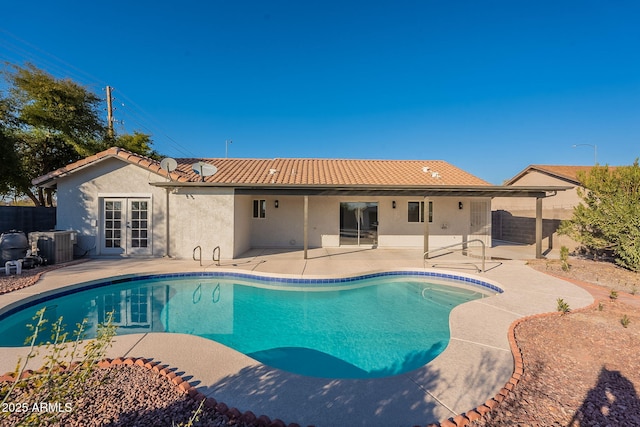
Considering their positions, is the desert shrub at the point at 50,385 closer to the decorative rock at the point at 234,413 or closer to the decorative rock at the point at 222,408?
the decorative rock at the point at 222,408

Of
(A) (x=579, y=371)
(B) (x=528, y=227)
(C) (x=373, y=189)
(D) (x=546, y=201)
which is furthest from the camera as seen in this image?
(D) (x=546, y=201)

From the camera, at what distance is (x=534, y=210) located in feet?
53.9

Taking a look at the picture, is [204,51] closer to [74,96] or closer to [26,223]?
[74,96]

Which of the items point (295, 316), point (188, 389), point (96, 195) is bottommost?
point (295, 316)

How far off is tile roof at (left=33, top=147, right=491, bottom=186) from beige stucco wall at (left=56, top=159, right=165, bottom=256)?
0.43 meters

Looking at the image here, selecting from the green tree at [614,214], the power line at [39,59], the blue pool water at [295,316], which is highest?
the power line at [39,59]

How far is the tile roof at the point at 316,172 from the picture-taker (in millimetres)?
11297

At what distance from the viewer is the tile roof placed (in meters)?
11.3

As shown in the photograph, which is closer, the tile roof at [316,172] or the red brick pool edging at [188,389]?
the red brick pool edging at [188,389]

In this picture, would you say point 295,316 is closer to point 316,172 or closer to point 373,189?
point 373,189

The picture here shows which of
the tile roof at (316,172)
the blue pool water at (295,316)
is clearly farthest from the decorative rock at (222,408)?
the tile roof at (316,172)

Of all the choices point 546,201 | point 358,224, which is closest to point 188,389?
point 358,224

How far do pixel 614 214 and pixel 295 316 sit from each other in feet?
35.5

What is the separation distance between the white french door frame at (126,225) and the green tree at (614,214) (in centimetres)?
1658
